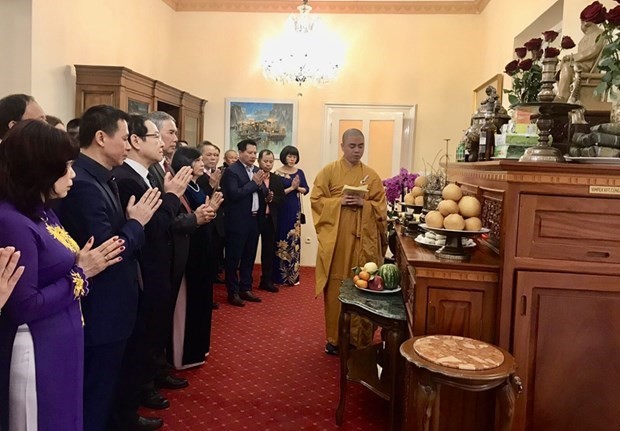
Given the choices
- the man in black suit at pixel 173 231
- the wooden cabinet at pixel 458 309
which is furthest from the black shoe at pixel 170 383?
the wooden cabinet at pixel 458 309

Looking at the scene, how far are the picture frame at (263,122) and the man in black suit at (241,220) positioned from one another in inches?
69.4

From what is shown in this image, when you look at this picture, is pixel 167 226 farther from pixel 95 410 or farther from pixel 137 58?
pixel 137 58

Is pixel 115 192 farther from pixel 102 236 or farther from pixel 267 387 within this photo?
pixel 267 387

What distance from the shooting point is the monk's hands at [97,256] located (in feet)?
6.06

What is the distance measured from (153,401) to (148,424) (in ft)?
0.84

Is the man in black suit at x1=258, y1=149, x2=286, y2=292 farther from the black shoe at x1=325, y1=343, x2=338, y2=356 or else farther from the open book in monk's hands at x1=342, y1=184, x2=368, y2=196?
the open book in monk's hands at x1=342, y1=184, x2=368, y2=196

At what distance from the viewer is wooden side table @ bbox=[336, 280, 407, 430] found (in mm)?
2418

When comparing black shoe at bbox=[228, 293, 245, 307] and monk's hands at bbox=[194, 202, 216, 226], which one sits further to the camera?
black shoe at bbox=[228, 293, 245, 307]

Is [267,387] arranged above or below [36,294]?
below

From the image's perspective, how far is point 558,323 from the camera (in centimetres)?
198

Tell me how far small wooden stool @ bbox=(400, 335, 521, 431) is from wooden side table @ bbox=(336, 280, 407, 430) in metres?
0.53

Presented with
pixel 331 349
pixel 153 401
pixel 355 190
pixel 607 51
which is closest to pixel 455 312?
pixel 607 51

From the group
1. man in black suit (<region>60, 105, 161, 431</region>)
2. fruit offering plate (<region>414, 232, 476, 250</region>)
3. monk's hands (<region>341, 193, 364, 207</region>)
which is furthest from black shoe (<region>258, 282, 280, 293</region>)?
man in black suit (<region>60, 105, 161, 431</region>)

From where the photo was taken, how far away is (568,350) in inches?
78.2
